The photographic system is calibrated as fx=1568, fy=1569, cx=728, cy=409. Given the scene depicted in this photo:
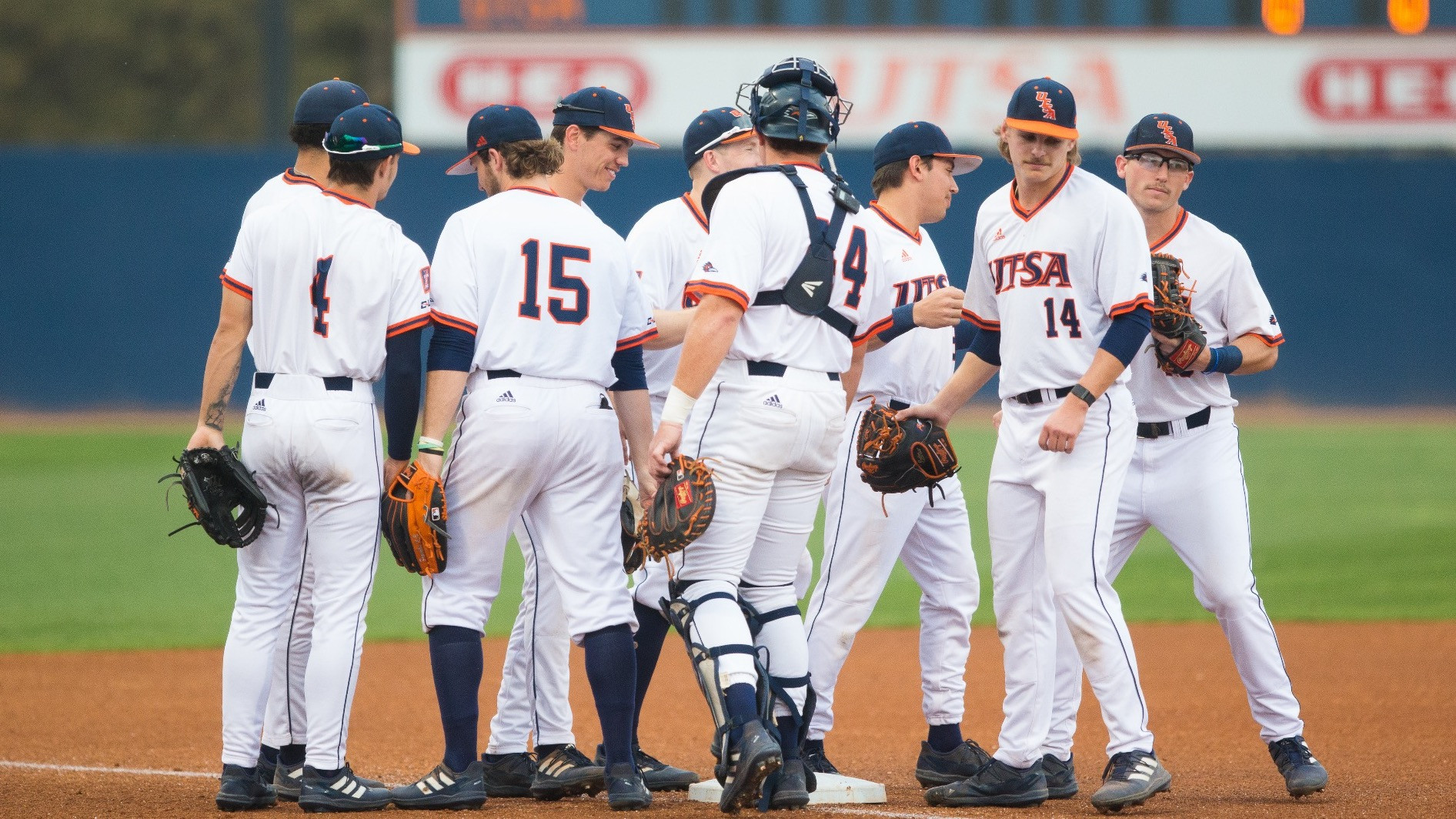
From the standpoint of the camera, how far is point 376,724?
18.9 ft

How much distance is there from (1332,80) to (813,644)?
1915 cm

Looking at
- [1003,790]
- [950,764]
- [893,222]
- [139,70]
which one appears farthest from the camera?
[139,70]

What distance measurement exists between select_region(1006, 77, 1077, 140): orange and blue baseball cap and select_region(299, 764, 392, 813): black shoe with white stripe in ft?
7.94

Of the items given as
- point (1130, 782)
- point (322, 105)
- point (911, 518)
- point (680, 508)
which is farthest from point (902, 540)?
point (322, 105)

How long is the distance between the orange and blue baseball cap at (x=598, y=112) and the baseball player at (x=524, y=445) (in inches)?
11.1

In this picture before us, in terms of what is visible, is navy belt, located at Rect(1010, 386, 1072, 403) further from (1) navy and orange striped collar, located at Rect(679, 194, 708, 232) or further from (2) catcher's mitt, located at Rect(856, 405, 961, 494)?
(1) navy and orange striped collar, located at Rect(679, 194, 708, 232)

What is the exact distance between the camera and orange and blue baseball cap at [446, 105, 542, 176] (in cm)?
425

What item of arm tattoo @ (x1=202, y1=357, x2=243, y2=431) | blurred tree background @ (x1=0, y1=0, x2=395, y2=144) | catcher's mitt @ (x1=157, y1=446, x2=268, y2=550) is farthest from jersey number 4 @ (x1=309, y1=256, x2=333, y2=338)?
blurred tree background @ (x1=0, y1=0, x2=395, y2=144)

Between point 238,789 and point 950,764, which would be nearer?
point 238,789

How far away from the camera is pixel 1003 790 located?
4.21 m

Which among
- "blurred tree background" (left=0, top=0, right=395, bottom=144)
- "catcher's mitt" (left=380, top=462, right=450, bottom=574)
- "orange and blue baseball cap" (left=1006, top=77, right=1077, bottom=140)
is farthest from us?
"blurred tree background" (left=0, top=0, right=395, bottom=144)

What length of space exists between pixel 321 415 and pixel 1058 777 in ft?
7.36

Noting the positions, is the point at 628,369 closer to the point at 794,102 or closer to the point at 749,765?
the point at 794,102

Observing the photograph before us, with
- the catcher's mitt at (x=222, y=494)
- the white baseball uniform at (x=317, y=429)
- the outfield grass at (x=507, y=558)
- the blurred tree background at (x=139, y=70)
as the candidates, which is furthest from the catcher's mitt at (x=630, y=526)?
the blurred tree background at (x=139, y=70)
